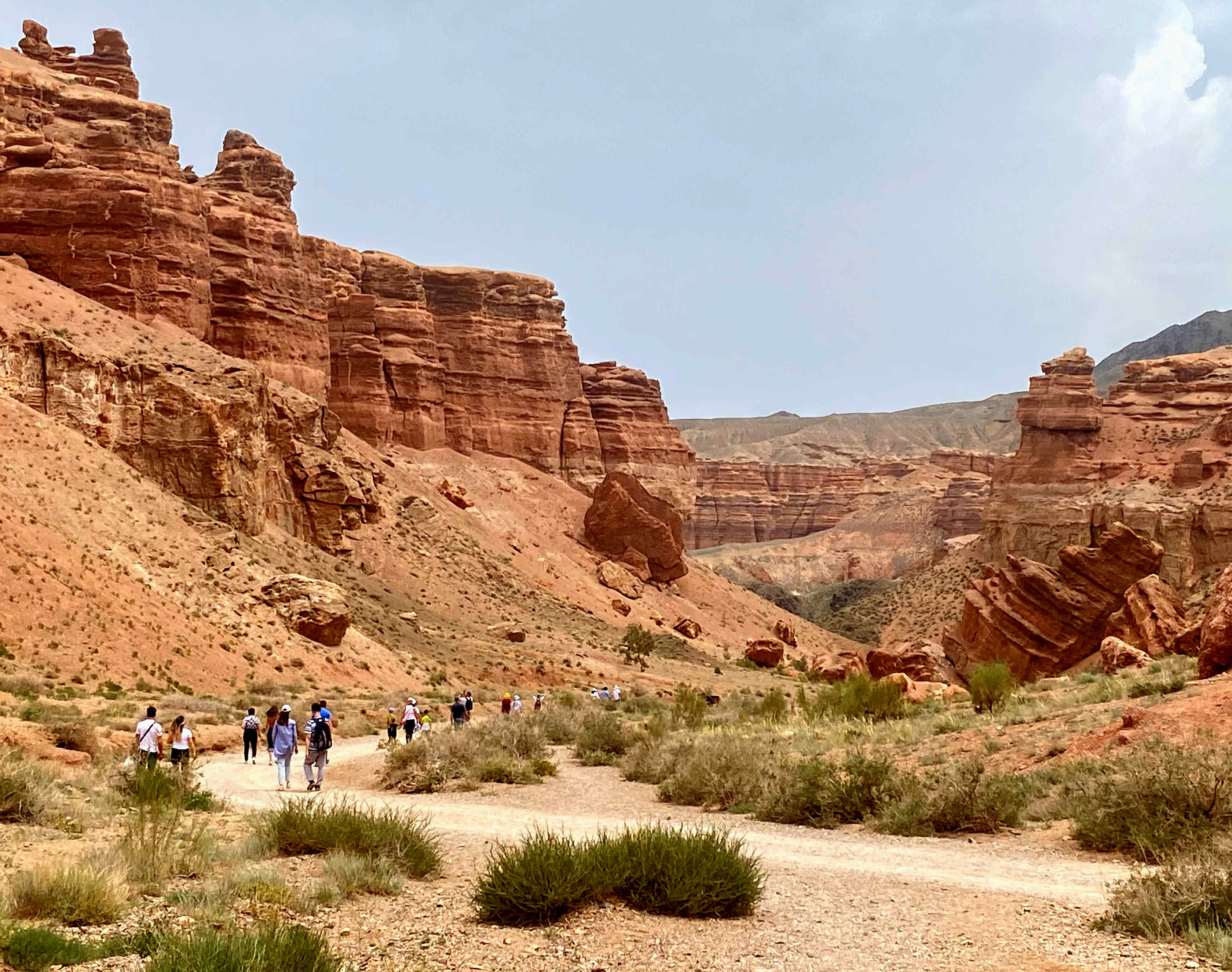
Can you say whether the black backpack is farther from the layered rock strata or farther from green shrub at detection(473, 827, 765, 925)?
the layered rock strata

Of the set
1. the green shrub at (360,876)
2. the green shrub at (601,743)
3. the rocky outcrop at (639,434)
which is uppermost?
the rocky outcrop at (639,434)

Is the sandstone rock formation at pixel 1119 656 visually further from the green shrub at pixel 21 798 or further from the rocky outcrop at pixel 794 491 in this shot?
the rocky outcrop at pixel 794 491

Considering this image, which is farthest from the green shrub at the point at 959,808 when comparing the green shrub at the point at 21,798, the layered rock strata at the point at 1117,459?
the layered rock strata at the point at 1117,459

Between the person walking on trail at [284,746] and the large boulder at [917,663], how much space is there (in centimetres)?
2470

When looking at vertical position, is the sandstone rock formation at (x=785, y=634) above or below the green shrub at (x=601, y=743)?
above

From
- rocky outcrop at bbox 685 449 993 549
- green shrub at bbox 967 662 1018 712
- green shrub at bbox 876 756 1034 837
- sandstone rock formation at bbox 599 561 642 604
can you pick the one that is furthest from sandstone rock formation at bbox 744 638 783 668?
rocky outcrop at bbox 685 449 993 549

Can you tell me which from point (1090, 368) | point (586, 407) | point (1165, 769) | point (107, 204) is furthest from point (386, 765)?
point (1090, 368)

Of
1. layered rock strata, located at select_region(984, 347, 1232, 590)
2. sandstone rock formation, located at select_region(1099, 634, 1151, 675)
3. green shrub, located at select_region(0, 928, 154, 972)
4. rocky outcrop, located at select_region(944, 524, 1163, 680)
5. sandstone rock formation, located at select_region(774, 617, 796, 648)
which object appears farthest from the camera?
sandstone rock formation, located at select_region(774, 617, 796, 648)

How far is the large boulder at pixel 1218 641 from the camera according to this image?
17.2 meters

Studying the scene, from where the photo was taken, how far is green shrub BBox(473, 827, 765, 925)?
339 inches

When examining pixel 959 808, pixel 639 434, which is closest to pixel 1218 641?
pixel 959 808

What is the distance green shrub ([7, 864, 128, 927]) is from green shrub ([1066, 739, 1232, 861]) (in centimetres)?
810

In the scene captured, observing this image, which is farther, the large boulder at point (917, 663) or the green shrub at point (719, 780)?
the large boulder at point (917, 663)

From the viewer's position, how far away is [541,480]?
74.9m
